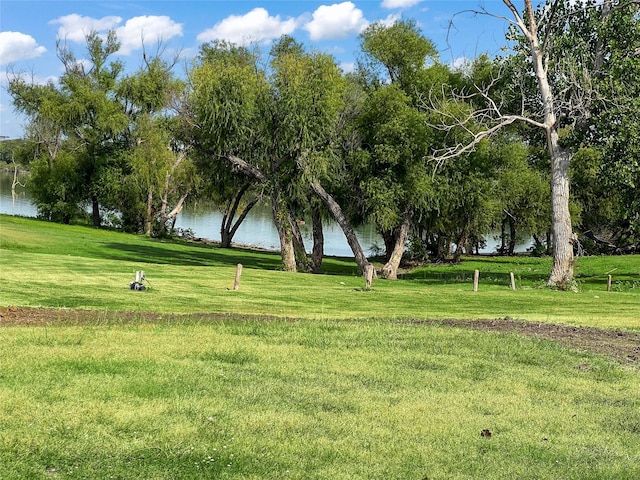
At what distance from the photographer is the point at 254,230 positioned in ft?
286

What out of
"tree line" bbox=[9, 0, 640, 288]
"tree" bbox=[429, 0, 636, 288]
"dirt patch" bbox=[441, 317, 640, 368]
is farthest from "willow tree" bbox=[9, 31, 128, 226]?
"dirt patch" bbox=[441, 317, 640, 368]

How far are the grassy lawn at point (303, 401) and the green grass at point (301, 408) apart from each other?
0.02 metres

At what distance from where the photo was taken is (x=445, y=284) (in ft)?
101

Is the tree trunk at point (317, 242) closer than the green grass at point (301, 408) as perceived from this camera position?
No

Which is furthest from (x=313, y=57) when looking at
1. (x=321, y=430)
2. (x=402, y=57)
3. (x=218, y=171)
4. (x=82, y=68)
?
(x=82, y=68)

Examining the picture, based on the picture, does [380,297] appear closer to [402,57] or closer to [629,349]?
[629,349]

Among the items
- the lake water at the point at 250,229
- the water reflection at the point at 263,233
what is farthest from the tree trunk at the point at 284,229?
the lake water at the point at 250,229

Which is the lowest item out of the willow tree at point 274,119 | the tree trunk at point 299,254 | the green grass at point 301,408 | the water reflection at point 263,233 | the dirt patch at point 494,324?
the green grass at point 301,408

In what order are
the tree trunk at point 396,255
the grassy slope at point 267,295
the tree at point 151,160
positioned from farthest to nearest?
the tree at point 151,160 < the tree trunk at point 396,255 < the grassy slope at point 267,295

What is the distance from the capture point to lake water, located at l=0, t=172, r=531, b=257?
68.1 meters

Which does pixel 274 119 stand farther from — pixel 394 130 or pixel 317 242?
pixel 317 242

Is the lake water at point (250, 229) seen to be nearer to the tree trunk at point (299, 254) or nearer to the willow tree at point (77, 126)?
the willow tree at point (77, 126)

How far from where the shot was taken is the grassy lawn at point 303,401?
5773 millimetres

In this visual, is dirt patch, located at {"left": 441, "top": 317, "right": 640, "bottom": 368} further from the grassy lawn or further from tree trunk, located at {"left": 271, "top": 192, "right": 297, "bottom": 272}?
tree trunk, located at {"left": 271, "top": 192, "right": 297, "bottom": 272}
